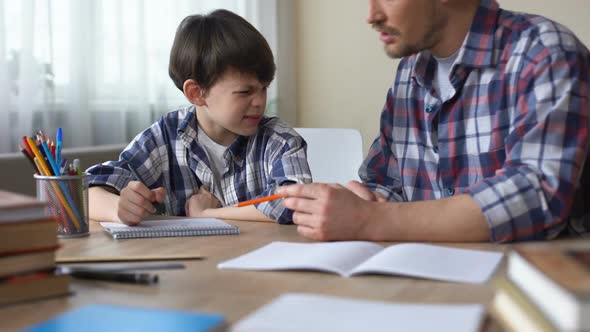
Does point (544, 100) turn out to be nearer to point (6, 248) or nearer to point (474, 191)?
point (474, 191)

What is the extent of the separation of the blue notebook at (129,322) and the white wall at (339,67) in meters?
3.09

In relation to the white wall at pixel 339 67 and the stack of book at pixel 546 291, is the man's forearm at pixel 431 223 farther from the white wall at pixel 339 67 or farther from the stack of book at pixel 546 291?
the white wall at pixel 339 67

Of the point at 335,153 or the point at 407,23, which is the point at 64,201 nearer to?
the point at 407,23

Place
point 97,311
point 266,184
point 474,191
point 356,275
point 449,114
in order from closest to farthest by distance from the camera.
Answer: point 97,311, point 356,275, point 474,191, point 449,114, point 266,184

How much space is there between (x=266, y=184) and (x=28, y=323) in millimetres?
1088

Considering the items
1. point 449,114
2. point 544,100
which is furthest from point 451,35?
point 544,100

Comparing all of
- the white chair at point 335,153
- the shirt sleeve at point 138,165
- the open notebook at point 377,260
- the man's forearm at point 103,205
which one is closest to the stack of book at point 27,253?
the open notebook at point 377,260

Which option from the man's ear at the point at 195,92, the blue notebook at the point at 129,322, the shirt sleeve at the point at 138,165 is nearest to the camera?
the blue notebook at the point at 129,322

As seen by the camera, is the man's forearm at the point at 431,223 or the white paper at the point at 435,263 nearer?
the white paper at the point at 435,263

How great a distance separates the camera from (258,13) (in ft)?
12.1

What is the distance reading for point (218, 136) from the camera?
1.90 metres

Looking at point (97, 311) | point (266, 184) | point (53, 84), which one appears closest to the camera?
point (97, 311)

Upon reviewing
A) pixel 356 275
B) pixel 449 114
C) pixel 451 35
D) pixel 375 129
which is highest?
pixel 451 35

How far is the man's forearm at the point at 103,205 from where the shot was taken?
1502 millimetres
